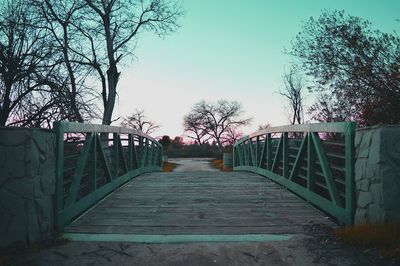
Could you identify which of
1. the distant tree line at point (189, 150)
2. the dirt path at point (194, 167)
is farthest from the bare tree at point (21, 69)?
the distant tree line at point (189, 150)

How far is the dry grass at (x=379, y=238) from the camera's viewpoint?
326 centimetres

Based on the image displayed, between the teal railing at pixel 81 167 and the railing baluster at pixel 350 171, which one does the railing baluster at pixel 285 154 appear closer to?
the railing baluster at pixel 350 171

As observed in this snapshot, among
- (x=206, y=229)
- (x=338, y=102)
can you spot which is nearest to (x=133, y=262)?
(x=206, y=229)

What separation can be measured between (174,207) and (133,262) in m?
2.03

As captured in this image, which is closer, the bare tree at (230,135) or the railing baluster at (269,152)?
the railing baluster at (269,152)

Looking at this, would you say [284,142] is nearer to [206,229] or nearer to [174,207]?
[174,207]

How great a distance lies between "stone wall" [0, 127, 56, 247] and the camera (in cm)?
336

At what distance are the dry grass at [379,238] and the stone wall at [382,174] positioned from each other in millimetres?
111

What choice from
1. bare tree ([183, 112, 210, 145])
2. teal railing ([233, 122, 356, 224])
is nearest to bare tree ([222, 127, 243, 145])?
bare tree ([183, 112, 210, 145])

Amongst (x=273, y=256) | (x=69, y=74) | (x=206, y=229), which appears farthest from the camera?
(x=69, y=74)

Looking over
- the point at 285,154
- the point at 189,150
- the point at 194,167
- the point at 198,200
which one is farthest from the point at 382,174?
the point at 189,150

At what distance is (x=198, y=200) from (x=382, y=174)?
9.42 ft

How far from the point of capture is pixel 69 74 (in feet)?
26.6

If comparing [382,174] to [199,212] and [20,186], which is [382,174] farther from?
[20,186]
